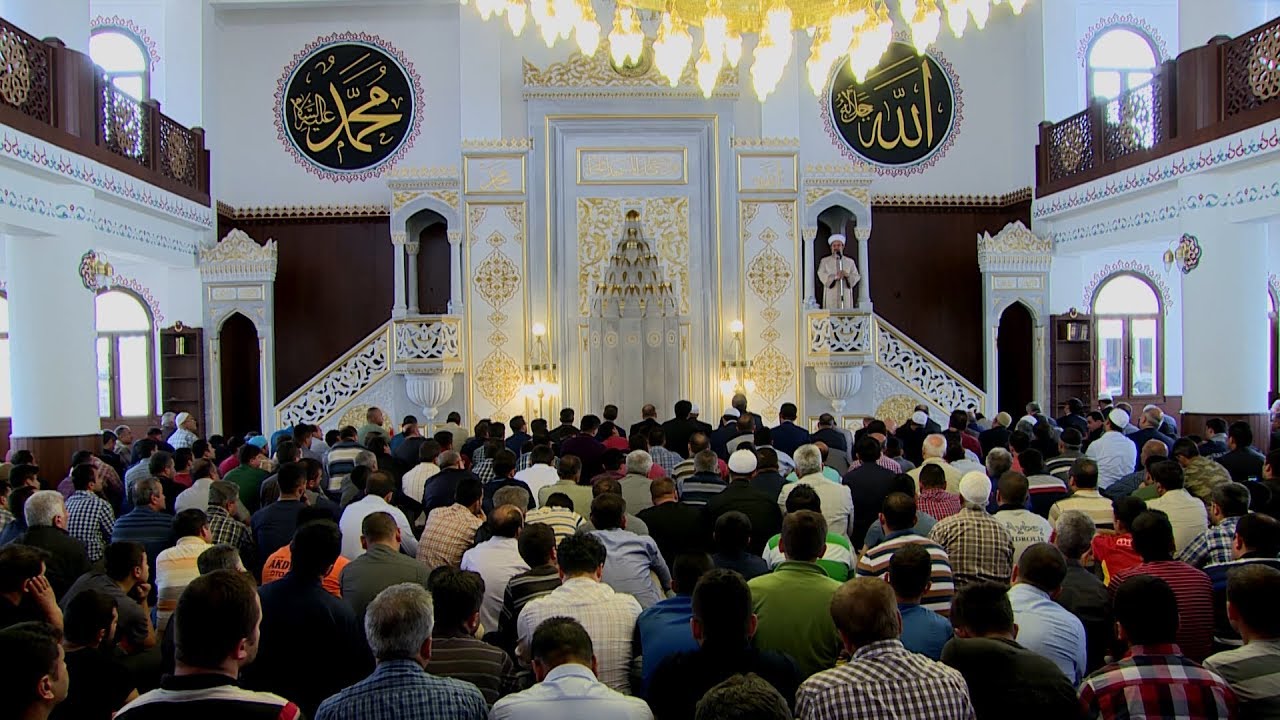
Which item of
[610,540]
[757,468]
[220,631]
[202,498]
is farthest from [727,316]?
[220,631]

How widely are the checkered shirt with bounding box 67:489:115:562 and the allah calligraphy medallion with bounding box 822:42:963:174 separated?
11.0 metres

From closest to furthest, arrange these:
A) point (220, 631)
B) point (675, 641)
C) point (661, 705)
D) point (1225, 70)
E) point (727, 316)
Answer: point (220, 631) → point (661, 705) → point (675, 641) → point (1225, 70) → point (727, 316)

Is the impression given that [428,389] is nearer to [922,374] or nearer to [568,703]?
[922,374]

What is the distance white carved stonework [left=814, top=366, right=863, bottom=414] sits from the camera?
1217 cm

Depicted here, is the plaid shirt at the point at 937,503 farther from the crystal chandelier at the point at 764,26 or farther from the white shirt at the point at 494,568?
the crystal chandelier at the point at 764,26

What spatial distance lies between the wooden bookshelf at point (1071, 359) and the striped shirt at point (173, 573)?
11648 mm

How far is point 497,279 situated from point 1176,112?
305 inches

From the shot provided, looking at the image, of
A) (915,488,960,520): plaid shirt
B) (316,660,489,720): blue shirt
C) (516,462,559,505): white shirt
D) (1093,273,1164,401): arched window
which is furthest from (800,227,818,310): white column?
(316,660,489,720): blue shirt

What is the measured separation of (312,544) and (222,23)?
12702 mm

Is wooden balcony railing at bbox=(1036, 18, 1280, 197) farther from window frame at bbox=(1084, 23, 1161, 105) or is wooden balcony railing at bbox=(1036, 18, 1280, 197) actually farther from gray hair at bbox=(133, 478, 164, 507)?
gray hair at bbox=(133, 478, 164, 507)

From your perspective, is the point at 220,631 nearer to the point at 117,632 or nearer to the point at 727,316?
the point at 117,632

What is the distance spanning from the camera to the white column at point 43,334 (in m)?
9.23

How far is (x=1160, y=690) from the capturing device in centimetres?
258

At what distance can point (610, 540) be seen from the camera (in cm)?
405
